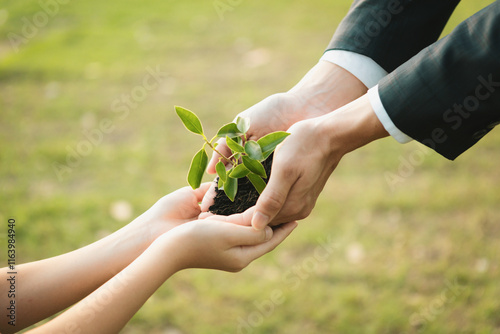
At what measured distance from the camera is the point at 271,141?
1913 millimetres

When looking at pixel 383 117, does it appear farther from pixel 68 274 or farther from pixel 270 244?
pixel 68 274

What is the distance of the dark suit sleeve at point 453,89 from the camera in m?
1.56

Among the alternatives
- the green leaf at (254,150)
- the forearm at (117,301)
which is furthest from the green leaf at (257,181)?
the forearm at (117,301)

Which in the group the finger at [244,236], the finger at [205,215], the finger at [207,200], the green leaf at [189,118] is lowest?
the finger at [244,236]

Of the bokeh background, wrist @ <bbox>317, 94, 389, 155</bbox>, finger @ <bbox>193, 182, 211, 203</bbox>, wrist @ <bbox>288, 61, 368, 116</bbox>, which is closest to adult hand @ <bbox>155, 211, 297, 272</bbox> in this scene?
finger @ <bbox>193, 182, 211, 203</bbox>

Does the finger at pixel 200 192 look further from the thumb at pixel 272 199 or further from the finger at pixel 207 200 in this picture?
the thumb at pixel 272 199

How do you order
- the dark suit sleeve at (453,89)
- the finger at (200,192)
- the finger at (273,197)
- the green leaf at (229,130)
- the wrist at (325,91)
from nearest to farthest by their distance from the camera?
the dark suit sleeve at (453,89), the finger at (273,197), the green leaf at (229,130), the finger at (200,192), the wrist at (325,91)

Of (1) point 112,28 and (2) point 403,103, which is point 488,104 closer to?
Answer: (2) point 403,103

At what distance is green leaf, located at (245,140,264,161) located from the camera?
1.89 m

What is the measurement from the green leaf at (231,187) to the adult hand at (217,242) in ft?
0.36

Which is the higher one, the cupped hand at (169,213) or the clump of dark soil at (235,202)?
the cupped hand at (169,213)

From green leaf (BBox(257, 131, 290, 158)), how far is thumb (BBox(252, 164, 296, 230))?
0.10 meters

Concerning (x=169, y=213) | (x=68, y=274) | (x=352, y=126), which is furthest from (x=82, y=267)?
(x=352, y=126)

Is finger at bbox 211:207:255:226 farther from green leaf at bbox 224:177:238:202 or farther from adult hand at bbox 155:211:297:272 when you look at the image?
green leaf at bbox 224:177:238:202
